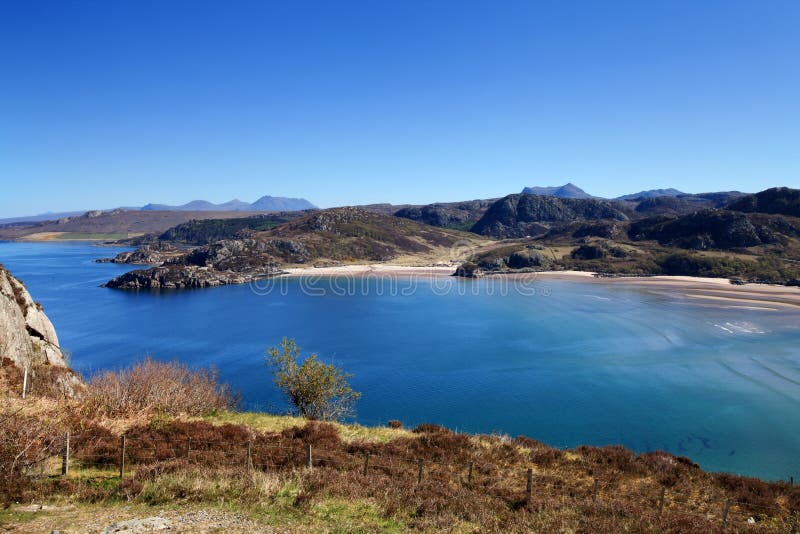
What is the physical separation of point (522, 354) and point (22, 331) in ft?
200

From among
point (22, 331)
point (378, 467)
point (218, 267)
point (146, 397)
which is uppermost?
point (22, 331)

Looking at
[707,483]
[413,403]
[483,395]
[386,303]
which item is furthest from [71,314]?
[707,483]

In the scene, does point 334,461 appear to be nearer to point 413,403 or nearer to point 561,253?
point 413,403

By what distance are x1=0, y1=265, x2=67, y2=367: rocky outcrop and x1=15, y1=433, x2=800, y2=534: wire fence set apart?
48.6 feet

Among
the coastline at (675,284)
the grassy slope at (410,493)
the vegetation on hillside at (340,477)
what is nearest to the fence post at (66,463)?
the vegetation on hillside at (340,477)

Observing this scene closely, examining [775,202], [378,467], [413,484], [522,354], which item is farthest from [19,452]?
[775,202]

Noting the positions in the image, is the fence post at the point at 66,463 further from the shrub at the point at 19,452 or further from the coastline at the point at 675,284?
the coastline at the point at 675,284

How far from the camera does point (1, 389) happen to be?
926 inches

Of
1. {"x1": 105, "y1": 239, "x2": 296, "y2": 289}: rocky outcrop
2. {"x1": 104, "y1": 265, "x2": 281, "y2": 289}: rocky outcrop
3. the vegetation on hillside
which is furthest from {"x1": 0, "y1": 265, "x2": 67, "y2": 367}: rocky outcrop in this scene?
{"x1": 105, "y1": 239, "x2": 296, "y2": 289}: rocky outcrop

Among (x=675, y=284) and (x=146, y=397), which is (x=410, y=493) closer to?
(x=146, y=397)

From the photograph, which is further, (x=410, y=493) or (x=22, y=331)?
(x=22, y=331)

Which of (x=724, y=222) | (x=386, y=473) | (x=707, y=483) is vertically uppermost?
(x=724, y=222)

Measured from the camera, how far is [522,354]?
235 ft

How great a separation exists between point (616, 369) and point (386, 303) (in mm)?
66051
